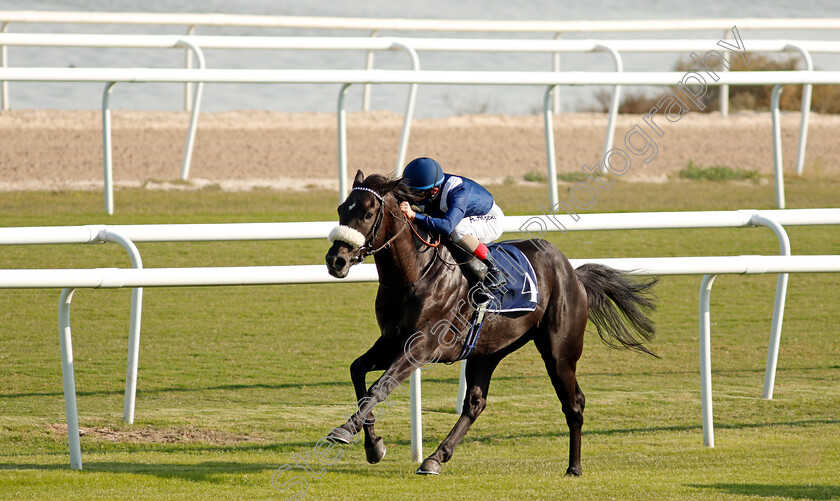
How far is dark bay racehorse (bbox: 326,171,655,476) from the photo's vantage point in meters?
3.85

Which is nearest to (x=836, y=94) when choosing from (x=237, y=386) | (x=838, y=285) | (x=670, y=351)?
(x=838, y=285)

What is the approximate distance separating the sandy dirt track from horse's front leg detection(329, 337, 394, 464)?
5544mm

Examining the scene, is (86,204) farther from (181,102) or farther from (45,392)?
(181,102)

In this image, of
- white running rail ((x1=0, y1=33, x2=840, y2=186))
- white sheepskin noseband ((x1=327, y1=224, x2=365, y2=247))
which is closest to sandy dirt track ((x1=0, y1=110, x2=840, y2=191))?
white running rail ((x1=0, y1=33, x2=840, y2=186))

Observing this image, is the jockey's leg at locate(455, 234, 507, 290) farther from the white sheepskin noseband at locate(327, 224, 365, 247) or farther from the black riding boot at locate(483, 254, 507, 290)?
the white sheepskin noseband at locate(327, 224, 365, 247)

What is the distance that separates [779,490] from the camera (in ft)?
12.4

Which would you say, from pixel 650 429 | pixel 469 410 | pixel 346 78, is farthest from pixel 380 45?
pixel 469 410

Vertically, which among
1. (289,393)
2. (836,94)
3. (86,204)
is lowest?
(289,393)

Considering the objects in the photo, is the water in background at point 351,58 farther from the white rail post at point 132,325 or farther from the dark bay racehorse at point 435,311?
the white rail post at point 132,325

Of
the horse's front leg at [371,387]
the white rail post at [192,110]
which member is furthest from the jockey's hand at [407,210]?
the white rail post at [192,110]

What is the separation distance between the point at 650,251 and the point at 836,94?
9.67m

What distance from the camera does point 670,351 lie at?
6.78 m

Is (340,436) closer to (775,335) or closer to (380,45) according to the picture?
(775,335)

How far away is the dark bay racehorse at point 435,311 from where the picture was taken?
385cm
